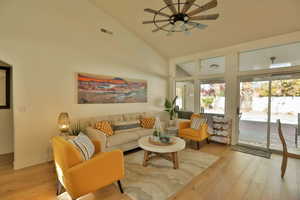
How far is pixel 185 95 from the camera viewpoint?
18.9ft

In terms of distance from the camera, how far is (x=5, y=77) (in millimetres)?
3252

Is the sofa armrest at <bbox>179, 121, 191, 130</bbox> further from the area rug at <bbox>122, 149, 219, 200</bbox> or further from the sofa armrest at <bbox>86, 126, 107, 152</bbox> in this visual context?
the sofa armrest at <bbox>86, 126, 107, 152</bbox>

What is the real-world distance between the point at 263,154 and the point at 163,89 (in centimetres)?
391

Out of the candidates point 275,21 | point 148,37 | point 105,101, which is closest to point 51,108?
point 105,101

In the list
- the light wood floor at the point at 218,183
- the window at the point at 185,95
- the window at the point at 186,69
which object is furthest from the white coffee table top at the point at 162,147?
the window at the point at 186,69

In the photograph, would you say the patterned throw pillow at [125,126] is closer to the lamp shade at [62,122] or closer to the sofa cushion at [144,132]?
the sofa cushion at [144,132]

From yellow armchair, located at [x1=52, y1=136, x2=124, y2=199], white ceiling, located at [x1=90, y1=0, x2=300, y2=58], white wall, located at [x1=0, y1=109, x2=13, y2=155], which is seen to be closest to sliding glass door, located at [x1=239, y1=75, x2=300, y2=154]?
white ceiling, located at [x1=90, y1=0, x2=300, y2=58]

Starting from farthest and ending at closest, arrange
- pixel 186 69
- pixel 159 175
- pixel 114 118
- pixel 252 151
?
1. pixel 186 69
2. pixel 114 118
3. pixel 252 151
4. pixel 159 175

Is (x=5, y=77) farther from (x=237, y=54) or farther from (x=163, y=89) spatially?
(x=237, y=54)

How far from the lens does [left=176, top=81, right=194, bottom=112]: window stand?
17.9 ft

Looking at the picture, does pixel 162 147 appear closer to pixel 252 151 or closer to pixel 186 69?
pixel 252 151

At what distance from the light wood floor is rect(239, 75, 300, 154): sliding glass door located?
2.90 feet

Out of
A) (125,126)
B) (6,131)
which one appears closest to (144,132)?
(125,126)

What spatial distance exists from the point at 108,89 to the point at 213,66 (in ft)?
12.3
